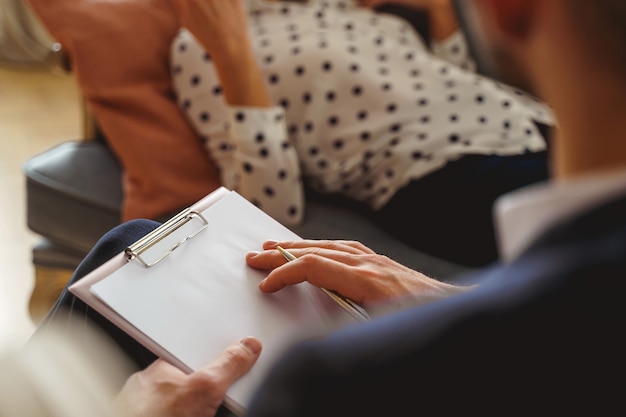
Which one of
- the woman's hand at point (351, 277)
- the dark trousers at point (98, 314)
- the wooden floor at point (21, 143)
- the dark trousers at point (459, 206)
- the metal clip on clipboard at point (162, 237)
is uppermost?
the metal clip on clipboard at point (162, 237)

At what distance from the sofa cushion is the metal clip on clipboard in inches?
19.8

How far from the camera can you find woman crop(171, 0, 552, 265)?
1.22 metres

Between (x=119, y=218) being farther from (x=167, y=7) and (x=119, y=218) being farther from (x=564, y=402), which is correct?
(x=564, y=402)

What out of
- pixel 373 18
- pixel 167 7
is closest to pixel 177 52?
pixel 167 7

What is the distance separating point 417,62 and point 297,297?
2.73 feet

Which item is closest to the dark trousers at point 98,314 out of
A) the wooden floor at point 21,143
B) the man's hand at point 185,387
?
the man's hand at point 185,387

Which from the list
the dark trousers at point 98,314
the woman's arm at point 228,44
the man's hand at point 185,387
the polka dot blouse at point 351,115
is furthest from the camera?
the polka dot blouse at point 351,115

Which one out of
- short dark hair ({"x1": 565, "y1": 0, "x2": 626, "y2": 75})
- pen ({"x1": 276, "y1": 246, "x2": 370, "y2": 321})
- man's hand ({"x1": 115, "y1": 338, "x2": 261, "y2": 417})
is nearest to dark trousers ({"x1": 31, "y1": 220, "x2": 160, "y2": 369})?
man's hand ({"x1": 115, "y1": 338, "x2": 261, "y2": 417})

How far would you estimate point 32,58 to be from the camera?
2.61 metres

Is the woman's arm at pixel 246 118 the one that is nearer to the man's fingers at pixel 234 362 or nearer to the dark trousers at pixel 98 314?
the dark trousers at pixel 98 314

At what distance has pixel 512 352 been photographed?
1.14ft

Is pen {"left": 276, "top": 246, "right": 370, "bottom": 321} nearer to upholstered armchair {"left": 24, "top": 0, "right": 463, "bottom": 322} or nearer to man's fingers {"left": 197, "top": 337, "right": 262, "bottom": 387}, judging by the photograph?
man's fingers {"left": 197, "top": 337, "right": 262, "bottom": 387}

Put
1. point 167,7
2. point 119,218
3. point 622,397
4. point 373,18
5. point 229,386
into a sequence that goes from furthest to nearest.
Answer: point 373,18 < point 167,7 < point 119,218 < point 229,386 < point 622,397

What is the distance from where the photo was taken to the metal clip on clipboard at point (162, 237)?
2.25ft
